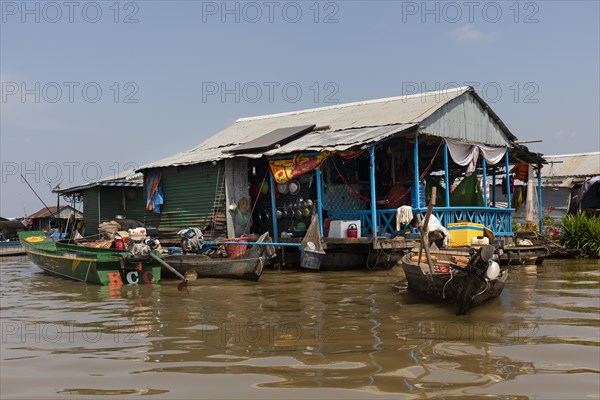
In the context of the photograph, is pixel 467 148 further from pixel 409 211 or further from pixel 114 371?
pixel 114 371

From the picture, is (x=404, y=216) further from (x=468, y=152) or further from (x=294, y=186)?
(x=468, y=152)

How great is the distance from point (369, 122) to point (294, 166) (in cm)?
270

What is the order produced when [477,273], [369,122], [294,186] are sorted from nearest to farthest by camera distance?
[477,273] → [294,186] → [369,122]

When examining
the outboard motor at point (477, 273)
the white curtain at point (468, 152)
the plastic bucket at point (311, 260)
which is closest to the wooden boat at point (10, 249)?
the plastic bucket at point (311, 260)

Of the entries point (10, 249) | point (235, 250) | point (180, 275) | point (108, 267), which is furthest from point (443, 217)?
point (10, 249)

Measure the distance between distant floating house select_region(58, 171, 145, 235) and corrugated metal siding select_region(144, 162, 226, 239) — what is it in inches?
91.2

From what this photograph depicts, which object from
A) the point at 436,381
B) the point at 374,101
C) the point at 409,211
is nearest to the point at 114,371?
the point at 436,381

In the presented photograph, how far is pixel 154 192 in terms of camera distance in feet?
59.8

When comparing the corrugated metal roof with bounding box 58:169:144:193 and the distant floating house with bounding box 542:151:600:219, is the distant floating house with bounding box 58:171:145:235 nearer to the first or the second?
the corrugated metal roof with bounding box 58:169:144:193

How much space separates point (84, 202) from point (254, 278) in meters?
11.4

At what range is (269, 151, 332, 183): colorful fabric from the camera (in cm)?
1450

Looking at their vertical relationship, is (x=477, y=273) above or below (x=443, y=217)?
below

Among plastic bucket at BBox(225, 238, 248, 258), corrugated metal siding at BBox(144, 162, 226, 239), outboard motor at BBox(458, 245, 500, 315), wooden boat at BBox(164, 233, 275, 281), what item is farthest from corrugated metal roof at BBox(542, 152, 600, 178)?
outboard motor at BBox(458, 245, 500, 315)

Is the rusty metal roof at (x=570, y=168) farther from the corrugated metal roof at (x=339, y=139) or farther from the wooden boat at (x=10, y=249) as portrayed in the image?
the wooden boat at (x=10, y=249)
